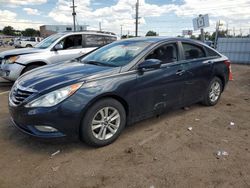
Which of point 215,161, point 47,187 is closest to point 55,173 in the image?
point 47,187

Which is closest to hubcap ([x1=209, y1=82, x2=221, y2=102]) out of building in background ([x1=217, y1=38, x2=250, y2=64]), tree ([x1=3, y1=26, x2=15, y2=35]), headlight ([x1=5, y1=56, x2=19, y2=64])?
headlight ([x1=5, y1=56, x2=19, y2=64])

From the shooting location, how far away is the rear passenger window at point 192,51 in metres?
4.97

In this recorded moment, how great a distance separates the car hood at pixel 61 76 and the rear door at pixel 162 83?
560mm

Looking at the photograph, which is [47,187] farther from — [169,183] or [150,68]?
[150,68]

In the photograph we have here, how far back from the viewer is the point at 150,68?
4152mm

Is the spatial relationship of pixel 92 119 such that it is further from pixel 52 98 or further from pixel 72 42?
pixel 72 42

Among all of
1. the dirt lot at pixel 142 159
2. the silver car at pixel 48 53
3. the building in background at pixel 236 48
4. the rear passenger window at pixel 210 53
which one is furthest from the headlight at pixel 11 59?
the building in background at pixel 236 48

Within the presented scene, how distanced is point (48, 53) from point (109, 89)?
463 cm

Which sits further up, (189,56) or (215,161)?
(189,56)

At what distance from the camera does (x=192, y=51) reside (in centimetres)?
Result: 517

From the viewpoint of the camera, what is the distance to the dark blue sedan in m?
3.36

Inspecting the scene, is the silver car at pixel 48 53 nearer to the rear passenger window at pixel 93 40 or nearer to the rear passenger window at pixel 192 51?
the rear passenger window at pixel 93 40

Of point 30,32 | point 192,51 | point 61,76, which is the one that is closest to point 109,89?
point 61,76

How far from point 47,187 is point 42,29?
3390 inches
